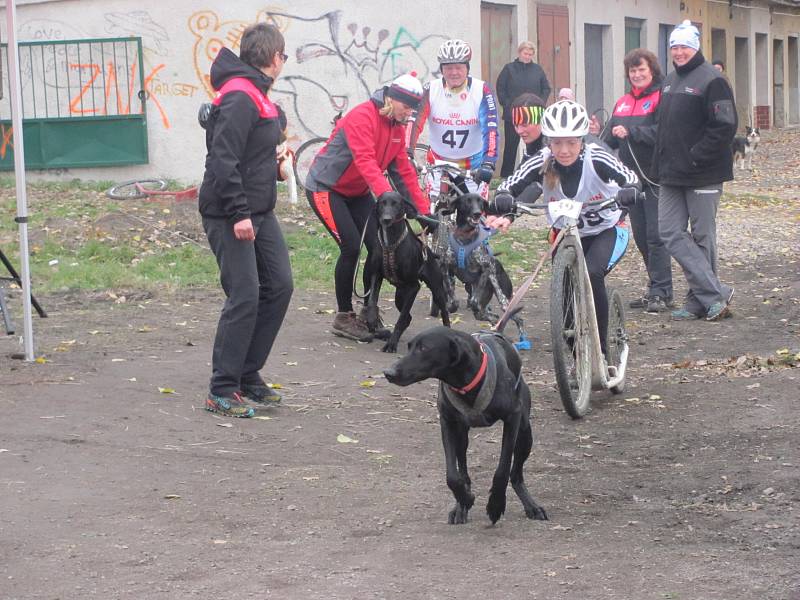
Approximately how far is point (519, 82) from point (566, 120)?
44.0 feet

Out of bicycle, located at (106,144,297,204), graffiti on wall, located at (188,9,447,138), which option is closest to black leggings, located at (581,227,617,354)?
bicycle, located at (106,144,297,204)

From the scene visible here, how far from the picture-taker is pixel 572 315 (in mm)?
7309

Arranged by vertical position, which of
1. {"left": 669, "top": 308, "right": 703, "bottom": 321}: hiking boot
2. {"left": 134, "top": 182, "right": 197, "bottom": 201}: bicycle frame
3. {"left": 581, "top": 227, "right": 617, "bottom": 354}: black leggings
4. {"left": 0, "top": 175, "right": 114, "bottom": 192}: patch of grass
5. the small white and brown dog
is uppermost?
the small white and brown dog

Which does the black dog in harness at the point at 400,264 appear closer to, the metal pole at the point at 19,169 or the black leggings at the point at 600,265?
the black leggings at the point at 600,265

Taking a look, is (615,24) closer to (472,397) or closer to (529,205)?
(529,205)

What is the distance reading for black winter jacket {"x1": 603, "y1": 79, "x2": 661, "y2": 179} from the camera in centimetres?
1127

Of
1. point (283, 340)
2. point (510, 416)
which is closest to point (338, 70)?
point (283, 340)

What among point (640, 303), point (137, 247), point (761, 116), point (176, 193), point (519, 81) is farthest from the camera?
point (761, 116)

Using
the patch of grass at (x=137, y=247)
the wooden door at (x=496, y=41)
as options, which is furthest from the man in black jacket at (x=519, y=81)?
the patch of grass at (x=137, y=247)

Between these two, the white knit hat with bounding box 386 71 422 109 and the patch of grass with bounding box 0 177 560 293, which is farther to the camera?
the patch of grass with bounding box 0 177 560 293

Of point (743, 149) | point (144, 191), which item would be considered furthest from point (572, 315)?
point (743, 149)

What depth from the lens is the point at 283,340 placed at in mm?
9688

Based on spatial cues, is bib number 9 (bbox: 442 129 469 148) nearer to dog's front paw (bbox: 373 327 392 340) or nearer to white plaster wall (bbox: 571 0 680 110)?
dog's front paw (bbox: 373 327 392 340)

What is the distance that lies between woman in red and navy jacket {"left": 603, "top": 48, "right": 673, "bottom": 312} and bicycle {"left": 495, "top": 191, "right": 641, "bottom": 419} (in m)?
3.75
